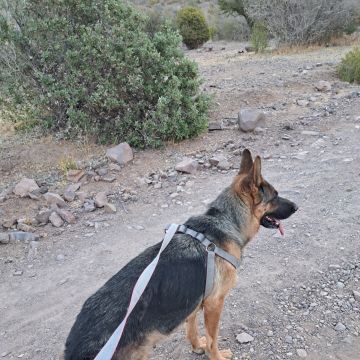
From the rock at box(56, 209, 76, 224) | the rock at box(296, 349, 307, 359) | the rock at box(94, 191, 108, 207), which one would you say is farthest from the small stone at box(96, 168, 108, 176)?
the rock at box(296, 349, 307, 359)

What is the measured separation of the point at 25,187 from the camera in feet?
21.7

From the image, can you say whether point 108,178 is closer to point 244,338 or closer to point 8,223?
point 8,223

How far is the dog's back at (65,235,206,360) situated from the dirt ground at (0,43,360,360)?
94cm

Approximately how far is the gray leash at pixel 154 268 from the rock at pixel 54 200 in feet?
11.3

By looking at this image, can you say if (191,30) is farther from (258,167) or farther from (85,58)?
(258,167)

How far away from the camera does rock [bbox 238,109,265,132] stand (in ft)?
26.5

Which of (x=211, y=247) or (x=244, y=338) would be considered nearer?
(x=211, y=247)

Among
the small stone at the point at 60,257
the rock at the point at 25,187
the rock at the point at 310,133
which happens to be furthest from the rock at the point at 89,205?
the rock at the point at 310,133

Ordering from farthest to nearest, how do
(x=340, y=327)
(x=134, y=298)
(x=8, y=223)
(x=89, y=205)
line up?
(x=89, y=205) < (x=8, y=223) < (x=340, y=327) < (x=134, y=298)

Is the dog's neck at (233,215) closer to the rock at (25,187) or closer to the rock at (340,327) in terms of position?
the rock at (340,327)

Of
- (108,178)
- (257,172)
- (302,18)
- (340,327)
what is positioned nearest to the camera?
(257,172)

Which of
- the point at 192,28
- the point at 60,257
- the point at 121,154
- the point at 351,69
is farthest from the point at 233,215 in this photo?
the point at 192,28

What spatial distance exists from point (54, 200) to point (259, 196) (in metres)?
3.70

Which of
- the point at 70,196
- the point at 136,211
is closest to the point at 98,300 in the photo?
the point at 136,211
